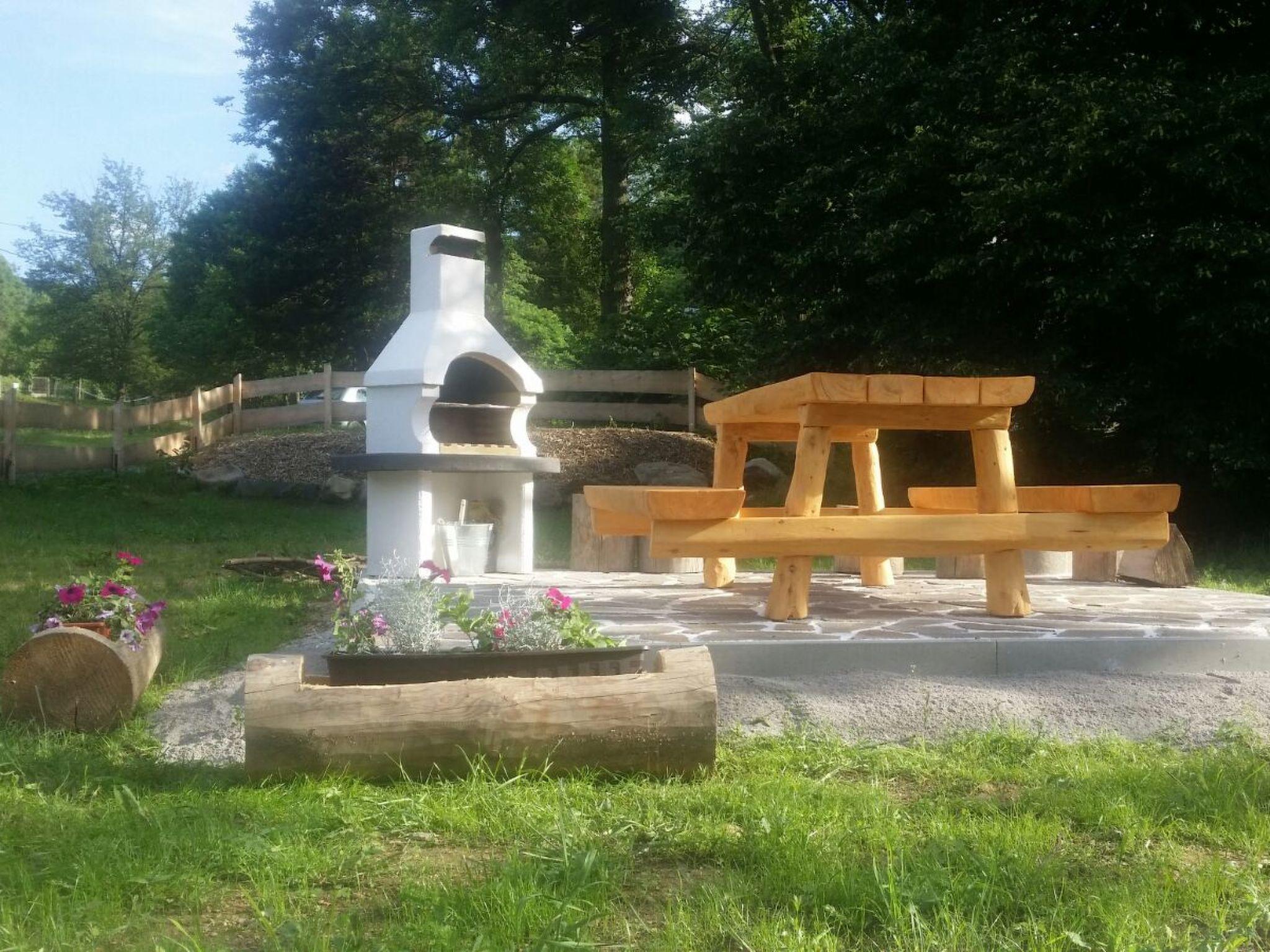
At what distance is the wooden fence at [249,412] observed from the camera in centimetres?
1516

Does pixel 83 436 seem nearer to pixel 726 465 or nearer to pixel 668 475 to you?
pixel 668 475

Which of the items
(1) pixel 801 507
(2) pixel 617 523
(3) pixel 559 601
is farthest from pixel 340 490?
(3) pixel 559 601

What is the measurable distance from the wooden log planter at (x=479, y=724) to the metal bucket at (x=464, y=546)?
4.43 meters

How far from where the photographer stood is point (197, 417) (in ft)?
58.3

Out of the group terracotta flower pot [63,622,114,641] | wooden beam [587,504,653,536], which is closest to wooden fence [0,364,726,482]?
wooden beam [587,504,653,536]

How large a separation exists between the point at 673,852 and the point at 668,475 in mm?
11635

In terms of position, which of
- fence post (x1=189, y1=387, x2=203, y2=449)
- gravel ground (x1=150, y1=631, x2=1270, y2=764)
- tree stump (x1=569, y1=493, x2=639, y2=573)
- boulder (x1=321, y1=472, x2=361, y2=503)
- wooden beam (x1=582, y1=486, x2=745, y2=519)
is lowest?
gravel ground (x1=150, y1=631, x2=1270, y2=764)

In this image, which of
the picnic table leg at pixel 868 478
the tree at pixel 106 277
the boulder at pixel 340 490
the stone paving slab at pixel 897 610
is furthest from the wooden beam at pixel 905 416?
the tree at pixel 106 277

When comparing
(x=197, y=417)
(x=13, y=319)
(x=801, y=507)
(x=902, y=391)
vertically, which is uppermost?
(x=13, y=319)

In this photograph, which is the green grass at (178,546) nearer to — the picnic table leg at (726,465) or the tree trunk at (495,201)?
the picnic table leg at (726,465)

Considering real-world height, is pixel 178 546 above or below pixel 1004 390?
below

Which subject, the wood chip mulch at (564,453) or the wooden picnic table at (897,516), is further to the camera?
the wood chip mulch at (564,453)

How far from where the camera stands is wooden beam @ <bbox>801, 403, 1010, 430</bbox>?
5.48 meters

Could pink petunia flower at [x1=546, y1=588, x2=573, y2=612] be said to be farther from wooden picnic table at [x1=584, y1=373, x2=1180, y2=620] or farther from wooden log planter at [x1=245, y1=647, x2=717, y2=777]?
wooden picnic table at [x1=584, y1=373, x2=1180, y2=620]
